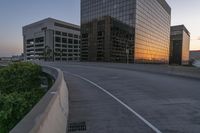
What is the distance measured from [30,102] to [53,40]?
116729mm

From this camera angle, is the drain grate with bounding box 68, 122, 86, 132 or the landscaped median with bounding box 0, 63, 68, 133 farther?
the drain grate with bounding box 68, 122, 86, 132

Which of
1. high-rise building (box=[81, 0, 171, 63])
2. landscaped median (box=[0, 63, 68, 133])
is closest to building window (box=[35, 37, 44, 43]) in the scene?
high-rise building (box=[81, 0, 171, 63])

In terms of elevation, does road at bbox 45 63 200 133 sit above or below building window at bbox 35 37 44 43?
below

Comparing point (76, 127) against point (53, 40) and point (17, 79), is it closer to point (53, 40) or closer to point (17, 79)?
point (17, 79)

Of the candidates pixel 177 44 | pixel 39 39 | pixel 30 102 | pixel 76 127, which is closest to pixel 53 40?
Answer: pixel 39 39

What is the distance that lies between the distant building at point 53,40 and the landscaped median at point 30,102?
309 feet

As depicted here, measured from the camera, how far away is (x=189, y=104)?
8648 millimetres

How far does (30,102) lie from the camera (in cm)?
1466

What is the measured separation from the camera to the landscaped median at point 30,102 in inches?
139

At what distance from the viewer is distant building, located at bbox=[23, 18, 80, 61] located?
126 meters

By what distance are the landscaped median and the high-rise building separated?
49.0 metres

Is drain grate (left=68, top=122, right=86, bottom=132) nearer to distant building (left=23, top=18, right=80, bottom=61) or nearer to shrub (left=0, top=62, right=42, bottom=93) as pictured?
shrub (left=0, top=62, right=42, bottom=93)

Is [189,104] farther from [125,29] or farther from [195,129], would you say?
[125,29]

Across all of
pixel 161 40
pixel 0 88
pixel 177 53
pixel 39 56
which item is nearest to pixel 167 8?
pixel 161 40
